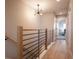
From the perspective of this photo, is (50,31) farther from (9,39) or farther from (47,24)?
(9,39)

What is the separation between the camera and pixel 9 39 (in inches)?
193

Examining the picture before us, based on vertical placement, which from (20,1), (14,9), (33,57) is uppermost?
(20,1)

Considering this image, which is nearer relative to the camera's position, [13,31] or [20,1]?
[13,31]

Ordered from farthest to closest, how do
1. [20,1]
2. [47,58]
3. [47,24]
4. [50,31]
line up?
[47,24] → [50,31] → [20,1] → [47,58]

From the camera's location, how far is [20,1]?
18.4 feet

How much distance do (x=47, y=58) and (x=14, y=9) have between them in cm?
260

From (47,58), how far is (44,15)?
5.83 metres

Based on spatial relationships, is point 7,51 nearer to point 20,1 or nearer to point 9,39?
point 9,39

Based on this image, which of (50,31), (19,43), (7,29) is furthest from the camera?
(50,31)

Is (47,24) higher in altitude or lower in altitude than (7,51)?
higher

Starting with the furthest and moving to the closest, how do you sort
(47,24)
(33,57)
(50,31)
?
(47,24) < (50,31) < (33,57)
